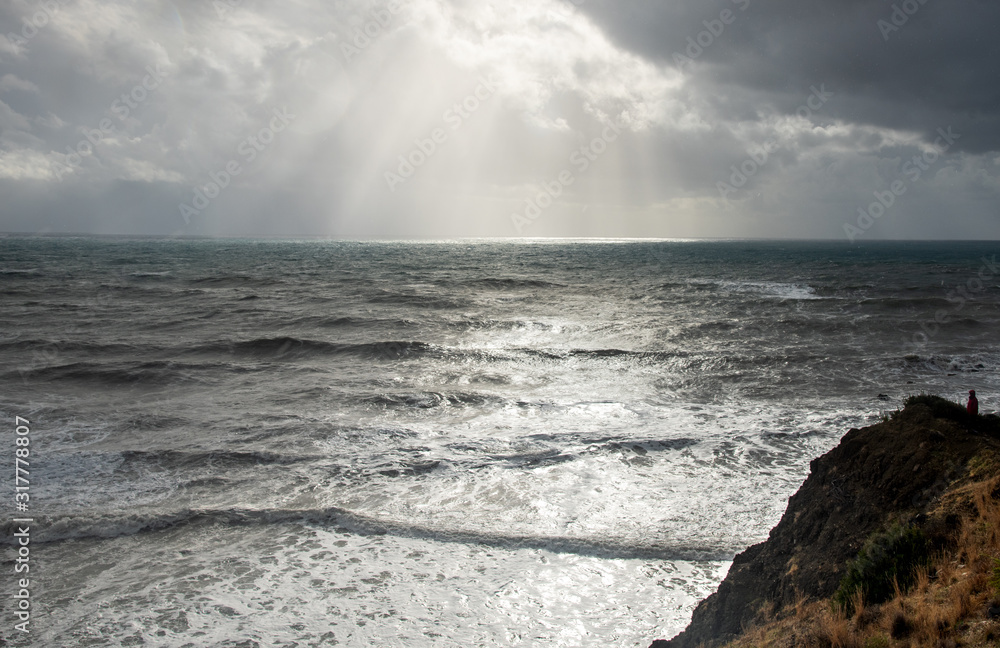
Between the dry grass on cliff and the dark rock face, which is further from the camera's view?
the dark rock face

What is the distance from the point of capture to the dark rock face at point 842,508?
4.30 metres

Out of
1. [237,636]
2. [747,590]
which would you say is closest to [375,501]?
[237,636]

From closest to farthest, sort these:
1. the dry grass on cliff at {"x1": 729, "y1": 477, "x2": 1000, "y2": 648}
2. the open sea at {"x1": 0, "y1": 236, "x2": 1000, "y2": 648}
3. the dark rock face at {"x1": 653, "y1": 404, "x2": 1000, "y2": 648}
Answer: the dry grass on cliff at {"x1": 729, "y1": 477, "x2": 1000, "y2": 648}, the dark rock face at {"x1": 653, "y1": 404, "x2": 1000, "y2": 648}, the open sea at {"x1": 0, "y1": 236, "x2": 1000, "y2": 648}

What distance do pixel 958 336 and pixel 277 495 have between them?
26.7 meters

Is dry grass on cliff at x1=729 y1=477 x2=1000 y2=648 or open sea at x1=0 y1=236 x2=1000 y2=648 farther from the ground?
dry grass on cliff at x1=729 y1=477 x2=1000 y2=648

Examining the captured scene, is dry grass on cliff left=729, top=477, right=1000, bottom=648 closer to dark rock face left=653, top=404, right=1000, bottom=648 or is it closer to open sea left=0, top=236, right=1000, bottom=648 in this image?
dark rock face left=653, top=404, right=1000, bottom=648

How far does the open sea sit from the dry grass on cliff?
2058 millimetres

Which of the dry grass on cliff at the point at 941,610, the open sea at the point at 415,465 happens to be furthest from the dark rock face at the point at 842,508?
the open sea at the point at 415,465

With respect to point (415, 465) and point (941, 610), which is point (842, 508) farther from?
point (415, 465)

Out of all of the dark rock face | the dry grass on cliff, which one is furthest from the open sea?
the dry grass on cliff

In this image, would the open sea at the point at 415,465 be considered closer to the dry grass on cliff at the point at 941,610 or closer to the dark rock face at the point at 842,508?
the dark rock face at the point at 842,508

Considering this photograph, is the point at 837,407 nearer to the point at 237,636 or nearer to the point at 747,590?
the point at 747,590

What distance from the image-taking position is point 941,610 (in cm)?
320

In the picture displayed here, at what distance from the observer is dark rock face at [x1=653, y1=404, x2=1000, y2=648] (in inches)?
169
